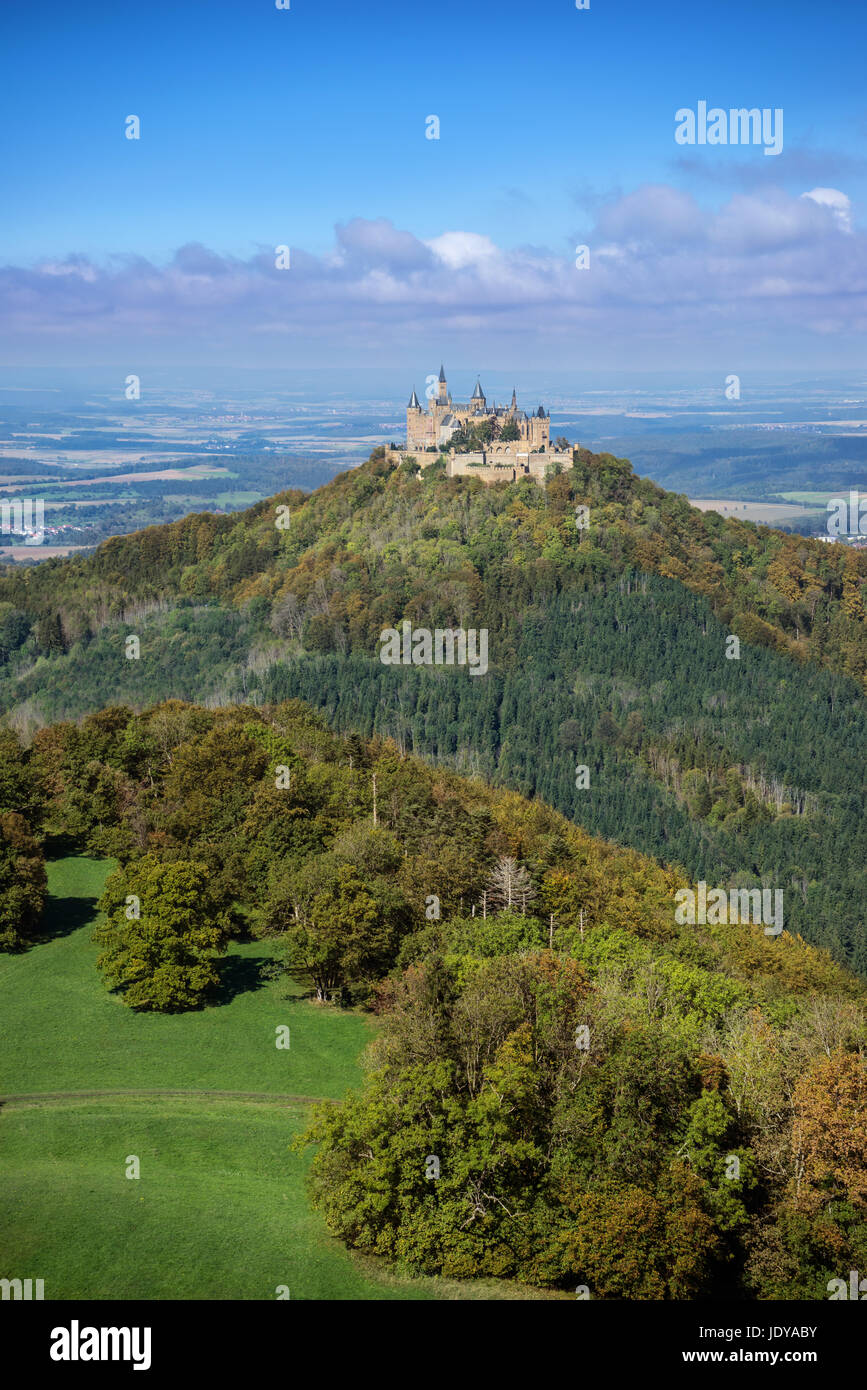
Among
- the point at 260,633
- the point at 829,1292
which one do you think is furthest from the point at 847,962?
the point at 260,633

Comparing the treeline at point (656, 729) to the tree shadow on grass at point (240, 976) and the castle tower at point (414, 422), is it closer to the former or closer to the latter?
the castle tower at point (414, 422)

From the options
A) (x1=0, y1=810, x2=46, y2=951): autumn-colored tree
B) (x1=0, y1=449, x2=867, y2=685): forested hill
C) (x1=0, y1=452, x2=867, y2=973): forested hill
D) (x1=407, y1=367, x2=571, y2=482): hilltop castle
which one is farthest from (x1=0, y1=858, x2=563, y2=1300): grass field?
(x1=407, y1=367, x2=571, y2=482): hilltop castle

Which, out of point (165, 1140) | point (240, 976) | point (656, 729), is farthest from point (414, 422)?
point (165, 1140)

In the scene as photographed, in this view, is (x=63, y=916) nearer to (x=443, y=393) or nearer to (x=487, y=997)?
(x=487, y=997)

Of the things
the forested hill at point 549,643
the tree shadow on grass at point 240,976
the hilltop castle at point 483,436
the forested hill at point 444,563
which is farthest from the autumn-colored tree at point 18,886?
the hilltop castle at point 483,436
